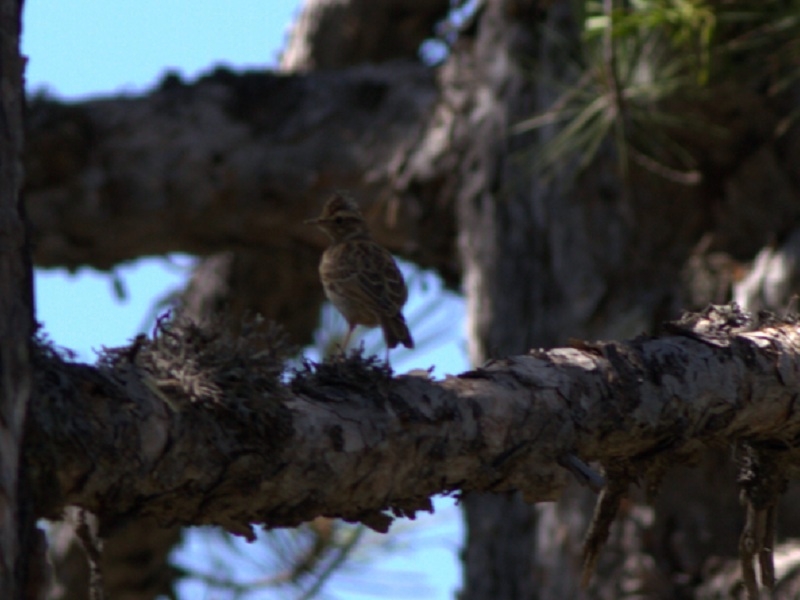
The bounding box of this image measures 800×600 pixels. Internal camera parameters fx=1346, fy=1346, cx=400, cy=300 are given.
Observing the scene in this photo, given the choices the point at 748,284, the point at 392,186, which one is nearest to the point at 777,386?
the point at 748,284

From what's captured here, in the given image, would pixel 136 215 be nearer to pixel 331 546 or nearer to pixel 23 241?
pixel 331 546

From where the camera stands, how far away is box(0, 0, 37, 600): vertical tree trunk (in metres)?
1.98

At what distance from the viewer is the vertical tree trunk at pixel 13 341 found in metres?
1.98

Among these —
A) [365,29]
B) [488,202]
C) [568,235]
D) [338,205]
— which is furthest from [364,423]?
[365,29]

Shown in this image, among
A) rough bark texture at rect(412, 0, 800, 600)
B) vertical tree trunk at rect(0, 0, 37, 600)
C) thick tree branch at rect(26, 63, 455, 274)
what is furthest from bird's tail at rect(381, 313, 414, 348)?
vertical tree trunk at rect(0, 0, 37, 600)

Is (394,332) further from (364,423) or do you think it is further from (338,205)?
(364,423)

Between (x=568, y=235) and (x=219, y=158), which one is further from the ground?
(x=219, y=158)

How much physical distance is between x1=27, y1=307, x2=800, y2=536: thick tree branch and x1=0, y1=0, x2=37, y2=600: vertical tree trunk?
100 mm

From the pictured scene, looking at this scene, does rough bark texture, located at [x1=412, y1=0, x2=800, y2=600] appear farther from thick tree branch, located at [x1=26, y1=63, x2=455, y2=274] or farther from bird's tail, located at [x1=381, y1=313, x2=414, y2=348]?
bird's tail, located at [x1=381, y1=313, x2=414, y2=348]

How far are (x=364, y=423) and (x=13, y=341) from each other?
2.58 ft

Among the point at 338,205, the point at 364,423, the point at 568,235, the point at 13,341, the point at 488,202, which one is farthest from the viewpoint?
the point at 488,202

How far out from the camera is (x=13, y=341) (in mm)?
2057

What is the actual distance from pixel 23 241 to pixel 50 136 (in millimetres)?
5806

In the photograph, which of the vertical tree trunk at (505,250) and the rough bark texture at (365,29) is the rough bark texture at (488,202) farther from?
the rough bark texture at (365,29)
